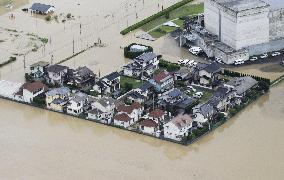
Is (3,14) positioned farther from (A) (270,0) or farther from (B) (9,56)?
(A) (270,0)

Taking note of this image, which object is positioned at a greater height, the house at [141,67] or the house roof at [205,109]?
the house at [141,67]

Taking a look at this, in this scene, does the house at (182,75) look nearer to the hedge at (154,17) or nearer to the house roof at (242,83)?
the house roof at (242,83)

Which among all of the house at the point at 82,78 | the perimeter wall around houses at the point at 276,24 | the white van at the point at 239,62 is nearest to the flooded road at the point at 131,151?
the house at the point at 82,78

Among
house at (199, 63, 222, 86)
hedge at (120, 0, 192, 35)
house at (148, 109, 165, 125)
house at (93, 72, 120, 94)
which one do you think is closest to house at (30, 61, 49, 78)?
house at (93, 72, 120, 94)

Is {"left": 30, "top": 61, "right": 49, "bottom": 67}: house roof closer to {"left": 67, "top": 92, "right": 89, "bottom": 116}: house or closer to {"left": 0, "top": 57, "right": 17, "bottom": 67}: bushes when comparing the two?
{"left": 0, "top": 57, "right": 17, "bottom": 67}: bushes

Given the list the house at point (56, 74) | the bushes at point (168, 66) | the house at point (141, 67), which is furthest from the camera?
the bushes at point (168, 66)

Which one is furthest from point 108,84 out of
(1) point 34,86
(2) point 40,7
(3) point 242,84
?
(2) point 40,7

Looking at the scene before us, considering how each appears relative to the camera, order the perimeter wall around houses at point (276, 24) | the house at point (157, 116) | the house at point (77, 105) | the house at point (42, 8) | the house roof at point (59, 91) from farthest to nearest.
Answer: the house at point (42, 8) < the perimeter wall around houses at point (276, 24) < the house roof at point (59, 91) < the house at point (77, 105) < the house at point (157, 116)
